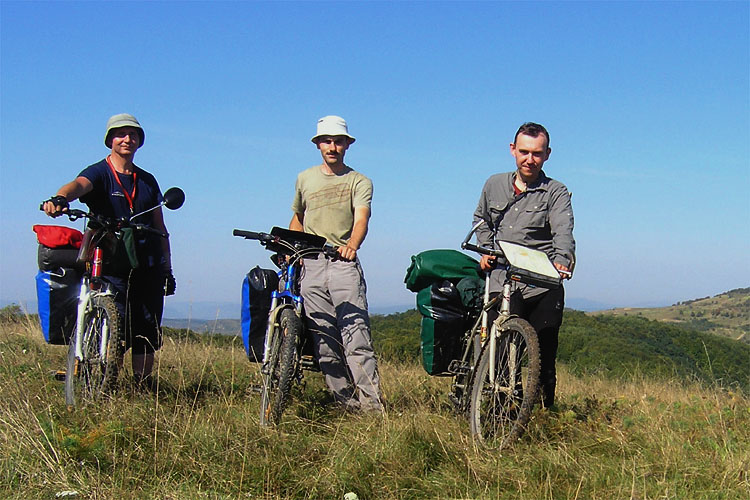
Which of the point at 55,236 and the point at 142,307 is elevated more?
the point at 55,236

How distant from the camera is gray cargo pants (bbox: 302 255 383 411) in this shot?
18.4 feet

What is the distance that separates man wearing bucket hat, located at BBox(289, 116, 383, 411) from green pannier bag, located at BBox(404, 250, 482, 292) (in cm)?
42

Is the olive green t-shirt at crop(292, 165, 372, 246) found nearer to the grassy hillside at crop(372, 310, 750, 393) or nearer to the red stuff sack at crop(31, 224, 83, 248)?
the red stuff sack at crop(31, 224, 83, 248)

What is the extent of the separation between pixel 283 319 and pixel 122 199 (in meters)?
1.64

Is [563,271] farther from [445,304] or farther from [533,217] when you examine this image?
[445,304]

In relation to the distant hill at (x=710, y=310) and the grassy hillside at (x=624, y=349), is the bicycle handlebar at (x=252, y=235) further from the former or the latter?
the distant hill at (x=710, y=310)

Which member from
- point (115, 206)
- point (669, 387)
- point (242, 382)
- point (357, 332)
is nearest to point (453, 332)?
point (357, 332)

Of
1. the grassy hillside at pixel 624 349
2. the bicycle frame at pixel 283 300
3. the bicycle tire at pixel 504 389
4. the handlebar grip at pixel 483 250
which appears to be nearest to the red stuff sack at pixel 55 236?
the bicycle frame at pixel 283 300

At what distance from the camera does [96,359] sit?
5.21 meters

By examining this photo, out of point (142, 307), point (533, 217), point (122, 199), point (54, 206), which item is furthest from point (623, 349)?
point (54, 206)

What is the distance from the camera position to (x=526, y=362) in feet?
15.2

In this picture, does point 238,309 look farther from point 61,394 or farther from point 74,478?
point 74,478

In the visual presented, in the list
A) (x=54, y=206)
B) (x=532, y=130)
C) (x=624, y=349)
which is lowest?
(x=624, y=349)

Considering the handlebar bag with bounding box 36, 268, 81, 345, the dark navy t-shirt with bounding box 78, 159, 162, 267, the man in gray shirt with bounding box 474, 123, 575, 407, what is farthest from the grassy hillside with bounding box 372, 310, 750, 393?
the handlebar bag with bounding box 36, 268, 81, 345
